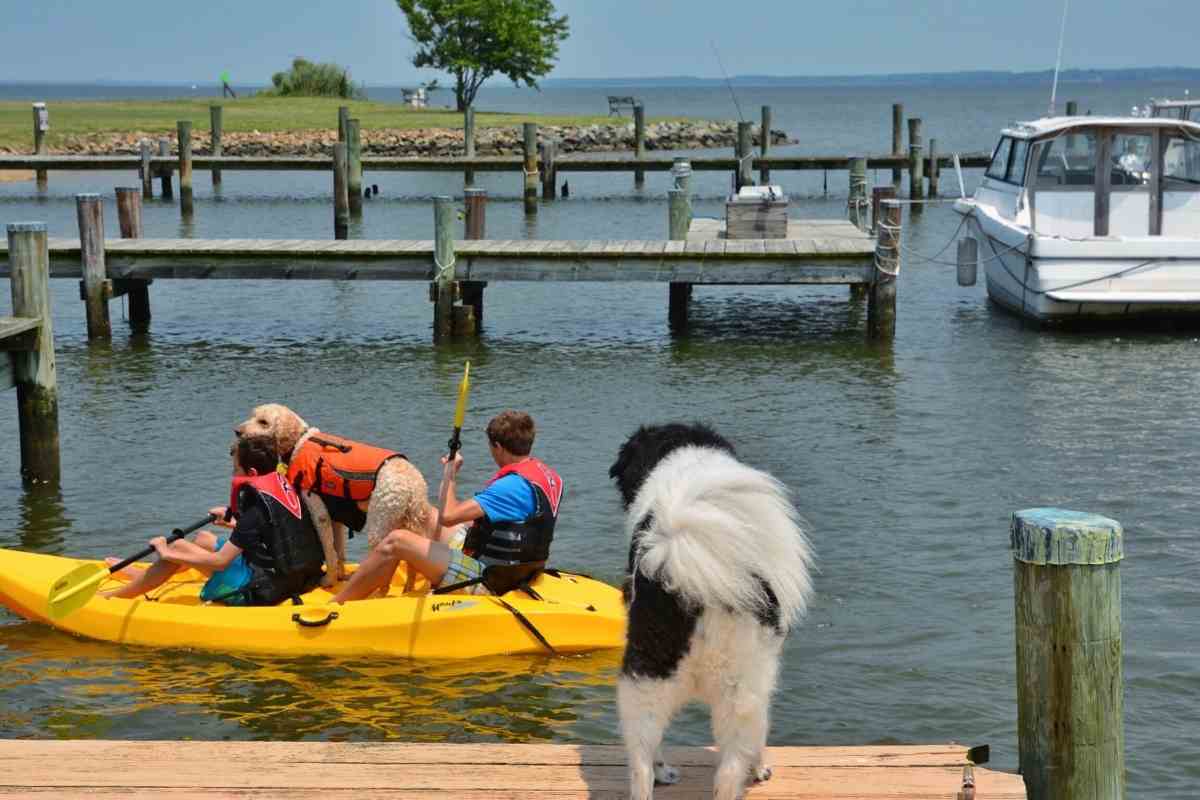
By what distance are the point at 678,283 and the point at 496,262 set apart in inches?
94.0

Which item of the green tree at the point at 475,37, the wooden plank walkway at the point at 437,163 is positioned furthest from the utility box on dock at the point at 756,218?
the green tree at the point at 475,37

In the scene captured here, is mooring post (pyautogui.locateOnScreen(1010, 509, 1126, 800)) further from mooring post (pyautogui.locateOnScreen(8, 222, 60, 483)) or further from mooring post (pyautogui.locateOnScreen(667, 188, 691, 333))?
mooring post (pyautogui.locateOnScreen(667, 188, 691, 333))

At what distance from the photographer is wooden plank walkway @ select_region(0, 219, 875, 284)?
16922 millimetres

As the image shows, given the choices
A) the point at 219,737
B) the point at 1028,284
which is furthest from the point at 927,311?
the point at 219,737

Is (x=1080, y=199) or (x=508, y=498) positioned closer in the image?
(x=508, y=498)

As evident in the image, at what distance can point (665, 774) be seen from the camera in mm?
4992

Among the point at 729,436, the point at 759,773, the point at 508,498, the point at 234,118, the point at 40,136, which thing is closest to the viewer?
the point at 759,773

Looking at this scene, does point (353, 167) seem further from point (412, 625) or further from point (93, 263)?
point (412, 625)

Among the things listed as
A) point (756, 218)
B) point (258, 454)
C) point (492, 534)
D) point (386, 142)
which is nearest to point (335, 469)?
point (258, 454)

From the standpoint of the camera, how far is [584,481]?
38.8 feet

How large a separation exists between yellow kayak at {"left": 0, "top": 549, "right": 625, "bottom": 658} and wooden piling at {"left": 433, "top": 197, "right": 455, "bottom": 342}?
8822 millimetres

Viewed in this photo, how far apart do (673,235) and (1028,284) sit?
449 cm

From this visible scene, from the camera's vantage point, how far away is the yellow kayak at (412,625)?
795 cm

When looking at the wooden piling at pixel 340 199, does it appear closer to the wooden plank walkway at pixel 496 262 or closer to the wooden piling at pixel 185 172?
the wooden piling at pixel 185 172
